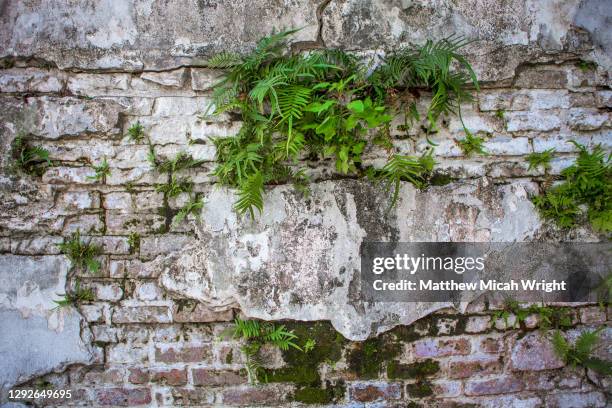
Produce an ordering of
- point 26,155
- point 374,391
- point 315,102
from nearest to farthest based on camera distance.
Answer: point 315,102 → point 26,155 → point 374,391

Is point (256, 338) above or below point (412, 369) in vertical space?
above

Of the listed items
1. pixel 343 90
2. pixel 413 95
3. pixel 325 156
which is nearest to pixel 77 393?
pixel 325 156

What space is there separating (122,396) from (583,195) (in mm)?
2451

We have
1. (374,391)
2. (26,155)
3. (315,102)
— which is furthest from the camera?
(374,391)

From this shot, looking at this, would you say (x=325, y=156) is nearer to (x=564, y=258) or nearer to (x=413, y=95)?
(x=413, y=95)

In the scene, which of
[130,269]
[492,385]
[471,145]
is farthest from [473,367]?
[130,269]

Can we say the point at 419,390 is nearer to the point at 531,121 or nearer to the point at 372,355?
the point at 372,355

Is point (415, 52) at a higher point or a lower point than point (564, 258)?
higher

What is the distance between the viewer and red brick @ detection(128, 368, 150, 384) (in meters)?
2.13

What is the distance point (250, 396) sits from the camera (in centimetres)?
216

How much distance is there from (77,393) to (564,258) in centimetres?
247

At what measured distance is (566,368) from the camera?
223 cm

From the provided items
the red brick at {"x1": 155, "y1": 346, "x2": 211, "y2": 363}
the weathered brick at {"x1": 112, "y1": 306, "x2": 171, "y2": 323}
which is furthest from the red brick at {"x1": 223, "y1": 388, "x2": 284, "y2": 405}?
the weathered brick at {"x1": 112, "y1": 306, "x2": 171, "y2": 323}

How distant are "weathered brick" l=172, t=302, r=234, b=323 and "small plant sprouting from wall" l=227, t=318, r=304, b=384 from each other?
0.11 metres
